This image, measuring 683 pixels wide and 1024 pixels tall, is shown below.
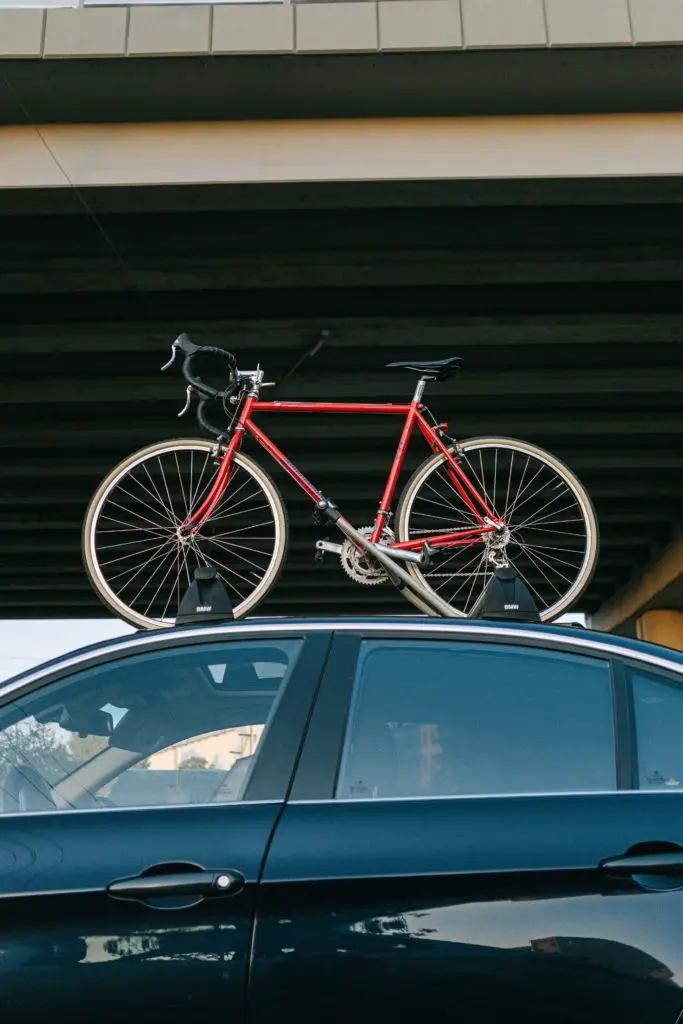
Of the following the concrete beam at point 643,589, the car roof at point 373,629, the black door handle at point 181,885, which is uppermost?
the concrete beam at point 643,589

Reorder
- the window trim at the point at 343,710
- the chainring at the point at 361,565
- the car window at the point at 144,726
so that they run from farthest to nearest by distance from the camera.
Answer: the chainring at the point at 361,565 → the car window at the point at 144,726 → the window trim at the point at 343,710

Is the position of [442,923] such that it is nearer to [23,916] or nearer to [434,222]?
[23,916]

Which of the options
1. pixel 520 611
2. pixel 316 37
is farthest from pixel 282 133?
pixel 520 611

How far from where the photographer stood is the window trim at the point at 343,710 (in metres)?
2.66

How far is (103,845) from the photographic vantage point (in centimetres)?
261

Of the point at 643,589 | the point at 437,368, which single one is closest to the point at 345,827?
the point at 437,368

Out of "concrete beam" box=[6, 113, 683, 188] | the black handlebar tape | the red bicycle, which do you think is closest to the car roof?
the red bicycle

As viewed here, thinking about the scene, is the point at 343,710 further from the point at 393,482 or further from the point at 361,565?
the point at 393,482

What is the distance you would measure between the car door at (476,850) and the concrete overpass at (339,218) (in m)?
5.36

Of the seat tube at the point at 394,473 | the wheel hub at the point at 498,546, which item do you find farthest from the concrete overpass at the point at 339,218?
the wheel hub at the point at 498,546

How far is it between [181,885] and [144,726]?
0.61 meters

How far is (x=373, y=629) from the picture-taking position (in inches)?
117

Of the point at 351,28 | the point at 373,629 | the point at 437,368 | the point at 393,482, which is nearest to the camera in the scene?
the point at 373,629

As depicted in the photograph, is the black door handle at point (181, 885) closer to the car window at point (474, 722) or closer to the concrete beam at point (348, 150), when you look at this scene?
the car window at point (474, 722)
